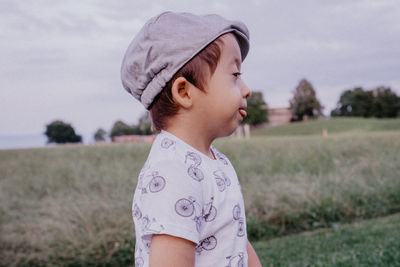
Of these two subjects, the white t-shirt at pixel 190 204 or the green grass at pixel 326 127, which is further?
the green grass at pixel 326 127

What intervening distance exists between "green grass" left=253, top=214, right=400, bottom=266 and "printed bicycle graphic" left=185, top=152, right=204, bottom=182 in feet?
7.86

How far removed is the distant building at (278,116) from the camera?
67.2 meters

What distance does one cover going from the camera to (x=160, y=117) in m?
1.29

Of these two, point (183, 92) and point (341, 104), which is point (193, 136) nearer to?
point (183, 92)

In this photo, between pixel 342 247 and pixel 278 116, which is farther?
pixel 278 116

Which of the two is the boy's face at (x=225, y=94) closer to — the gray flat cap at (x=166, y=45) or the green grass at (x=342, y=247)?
the gray flat cap at (x=166, y=45)

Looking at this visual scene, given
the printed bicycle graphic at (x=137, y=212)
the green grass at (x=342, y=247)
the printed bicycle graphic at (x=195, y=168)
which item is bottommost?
the green grass at (x=342, y=247)

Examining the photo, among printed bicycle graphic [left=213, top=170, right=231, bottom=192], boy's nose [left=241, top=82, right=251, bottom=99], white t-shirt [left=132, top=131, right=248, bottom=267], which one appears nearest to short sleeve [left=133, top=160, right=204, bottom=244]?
white t-shirt [left=132, top=131, right=248, bottom=267]

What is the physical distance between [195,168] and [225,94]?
0.26 m

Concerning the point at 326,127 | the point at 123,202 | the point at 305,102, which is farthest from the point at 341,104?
the point at 123,202

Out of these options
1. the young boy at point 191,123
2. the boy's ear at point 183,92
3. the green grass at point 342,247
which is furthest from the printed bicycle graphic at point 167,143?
the green grass at point 342,247

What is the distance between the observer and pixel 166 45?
3.88 feet

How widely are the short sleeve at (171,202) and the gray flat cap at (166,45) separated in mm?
287

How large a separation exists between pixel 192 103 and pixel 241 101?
0.58ft
